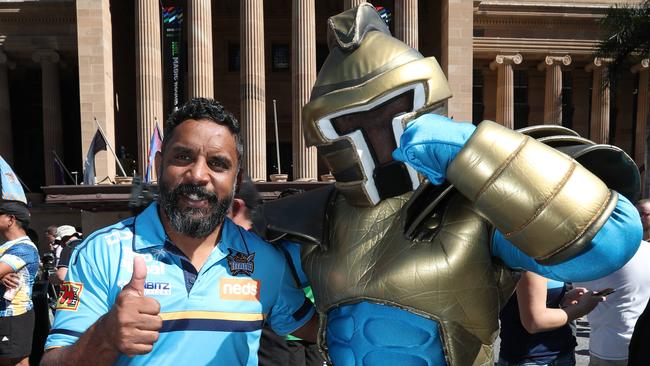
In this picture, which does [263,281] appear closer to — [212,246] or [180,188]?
[212,246]

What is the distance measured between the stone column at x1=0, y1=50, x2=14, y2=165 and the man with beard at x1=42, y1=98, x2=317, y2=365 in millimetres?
24022

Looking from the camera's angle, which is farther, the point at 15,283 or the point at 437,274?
the point at 15,283

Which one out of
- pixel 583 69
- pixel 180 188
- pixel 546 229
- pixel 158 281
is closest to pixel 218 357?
pixel 158 281

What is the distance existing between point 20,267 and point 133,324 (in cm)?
372

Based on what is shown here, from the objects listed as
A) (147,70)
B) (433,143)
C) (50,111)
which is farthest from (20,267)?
(50,111)

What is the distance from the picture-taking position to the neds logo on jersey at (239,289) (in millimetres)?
1858

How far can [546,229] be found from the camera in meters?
1.48

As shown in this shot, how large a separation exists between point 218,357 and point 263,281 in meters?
0.32

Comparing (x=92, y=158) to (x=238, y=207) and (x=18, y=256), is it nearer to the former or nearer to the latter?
(x=18, y=256)

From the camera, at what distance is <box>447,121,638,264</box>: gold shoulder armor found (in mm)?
1476

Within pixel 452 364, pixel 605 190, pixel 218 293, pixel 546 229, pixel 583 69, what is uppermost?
pixel 583 69

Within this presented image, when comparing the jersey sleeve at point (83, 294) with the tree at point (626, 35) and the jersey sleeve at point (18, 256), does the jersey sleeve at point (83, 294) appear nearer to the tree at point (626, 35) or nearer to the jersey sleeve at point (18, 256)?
the jersey sleeve at point (18, 256)

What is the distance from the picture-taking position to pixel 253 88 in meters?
18.1

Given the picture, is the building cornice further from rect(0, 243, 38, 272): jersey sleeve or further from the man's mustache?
the man's mustache
